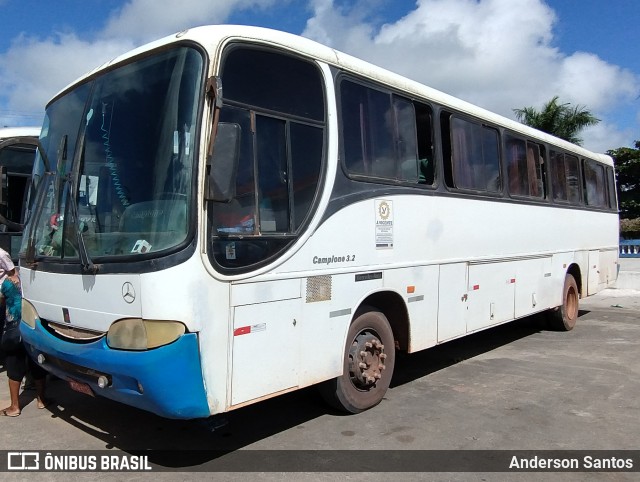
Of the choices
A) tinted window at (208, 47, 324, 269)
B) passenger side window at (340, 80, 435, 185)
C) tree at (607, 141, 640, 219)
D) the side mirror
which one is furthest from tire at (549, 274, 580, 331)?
tree at (607, 141, 640, 219)

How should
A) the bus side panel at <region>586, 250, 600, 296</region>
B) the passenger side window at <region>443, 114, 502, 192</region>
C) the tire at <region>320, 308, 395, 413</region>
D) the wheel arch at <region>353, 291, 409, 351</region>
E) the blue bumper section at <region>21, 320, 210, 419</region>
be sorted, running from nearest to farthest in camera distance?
the blue bumper section at <region>21, 320, 210, 419</region> → the tire at <region>320, 308, 395, 413</region> → the wheel arch at <region>353, 291, 409, 351</region> → the passenger side window at <region>443, 114, 502, 192</region> → the bus side panel at <region>586, 250, 600, 296</region>

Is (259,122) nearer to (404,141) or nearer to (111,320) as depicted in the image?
(111,320)

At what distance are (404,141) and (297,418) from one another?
10.0 feet

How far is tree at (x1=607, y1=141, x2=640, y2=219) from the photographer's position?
105 feet

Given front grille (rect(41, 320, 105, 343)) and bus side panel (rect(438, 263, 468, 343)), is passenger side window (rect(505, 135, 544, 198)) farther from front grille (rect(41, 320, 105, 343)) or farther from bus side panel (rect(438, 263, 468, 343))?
front grille (rect(41, 320, 105, 343))

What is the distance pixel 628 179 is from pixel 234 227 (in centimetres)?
3520

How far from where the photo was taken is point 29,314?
4.71 meters

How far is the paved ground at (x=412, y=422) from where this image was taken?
4.49 meters

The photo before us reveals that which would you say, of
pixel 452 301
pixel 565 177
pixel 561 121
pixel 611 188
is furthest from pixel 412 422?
pixel 561 121

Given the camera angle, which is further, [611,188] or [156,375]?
[611,188]

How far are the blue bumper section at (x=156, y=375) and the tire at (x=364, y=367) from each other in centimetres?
168

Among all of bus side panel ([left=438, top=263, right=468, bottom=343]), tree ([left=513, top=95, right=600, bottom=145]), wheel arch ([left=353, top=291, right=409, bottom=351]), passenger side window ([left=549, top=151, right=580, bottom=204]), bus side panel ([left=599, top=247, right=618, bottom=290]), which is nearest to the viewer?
wheel arch ([left=353, top=291, right=409, bottom=351])

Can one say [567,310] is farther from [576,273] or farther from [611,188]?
[611,188]

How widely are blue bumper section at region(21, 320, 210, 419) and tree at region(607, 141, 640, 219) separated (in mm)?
33991
